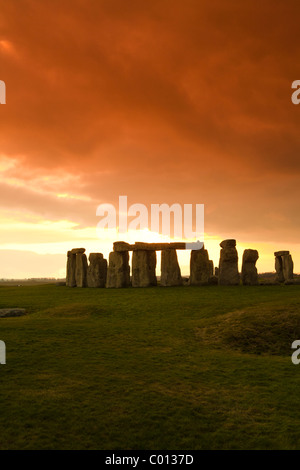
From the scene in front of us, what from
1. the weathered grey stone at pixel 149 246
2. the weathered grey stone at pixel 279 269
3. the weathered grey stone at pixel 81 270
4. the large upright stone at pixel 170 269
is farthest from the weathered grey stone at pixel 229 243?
the weathered grey stone at pixel 81 270

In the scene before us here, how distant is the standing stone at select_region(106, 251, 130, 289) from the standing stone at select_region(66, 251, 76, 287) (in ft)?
23.8

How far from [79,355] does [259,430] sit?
6.41 meters

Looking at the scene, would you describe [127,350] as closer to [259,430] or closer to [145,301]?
[259,430]

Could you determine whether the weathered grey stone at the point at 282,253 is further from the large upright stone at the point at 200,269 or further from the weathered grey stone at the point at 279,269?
the large upright stone at the point at 200,269

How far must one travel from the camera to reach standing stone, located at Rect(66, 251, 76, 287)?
42.7 m

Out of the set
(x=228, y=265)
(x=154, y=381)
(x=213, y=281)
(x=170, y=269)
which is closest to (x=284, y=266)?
(x=213, y=281)

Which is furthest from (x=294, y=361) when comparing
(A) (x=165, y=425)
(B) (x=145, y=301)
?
(B) (x=145, y=301)

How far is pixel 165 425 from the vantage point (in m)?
8.05

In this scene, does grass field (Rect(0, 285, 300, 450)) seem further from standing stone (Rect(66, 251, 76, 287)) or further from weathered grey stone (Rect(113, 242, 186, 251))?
standing stone (Rect(66, 251, 76, 287))

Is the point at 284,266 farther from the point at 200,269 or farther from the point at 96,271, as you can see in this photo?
the point at 96,271

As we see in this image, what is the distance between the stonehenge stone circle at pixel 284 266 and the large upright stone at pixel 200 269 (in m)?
8.86

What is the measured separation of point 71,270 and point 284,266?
21912 millimetres

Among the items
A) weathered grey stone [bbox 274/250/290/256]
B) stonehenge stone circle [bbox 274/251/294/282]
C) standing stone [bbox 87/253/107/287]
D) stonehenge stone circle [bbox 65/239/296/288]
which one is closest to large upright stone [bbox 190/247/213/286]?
stonehenge stone circle [bbox 65/239/296/288]

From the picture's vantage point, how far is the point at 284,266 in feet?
129
